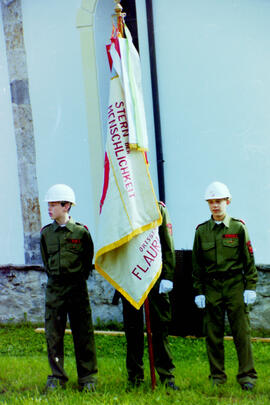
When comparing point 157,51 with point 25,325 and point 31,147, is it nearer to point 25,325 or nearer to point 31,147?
point 31,147

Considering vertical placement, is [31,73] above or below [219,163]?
above

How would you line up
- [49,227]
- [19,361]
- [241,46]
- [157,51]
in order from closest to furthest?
[49,227]
[19,361]
[241,46]
[157,51]

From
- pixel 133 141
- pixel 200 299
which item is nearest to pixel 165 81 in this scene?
pixel 133 141

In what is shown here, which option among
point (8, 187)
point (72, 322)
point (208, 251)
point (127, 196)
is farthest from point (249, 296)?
point (8, 187)

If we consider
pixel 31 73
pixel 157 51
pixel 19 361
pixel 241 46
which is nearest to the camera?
pixel 19 361

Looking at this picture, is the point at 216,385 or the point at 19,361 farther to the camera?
the point at 19,361

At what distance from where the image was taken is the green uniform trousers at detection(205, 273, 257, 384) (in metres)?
5.45

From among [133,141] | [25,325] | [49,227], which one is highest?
[133,141]

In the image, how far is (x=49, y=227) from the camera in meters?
5.88

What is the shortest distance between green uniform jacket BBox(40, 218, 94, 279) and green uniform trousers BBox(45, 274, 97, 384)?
0.31 feet

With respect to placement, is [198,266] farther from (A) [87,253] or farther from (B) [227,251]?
(A) [87,253]

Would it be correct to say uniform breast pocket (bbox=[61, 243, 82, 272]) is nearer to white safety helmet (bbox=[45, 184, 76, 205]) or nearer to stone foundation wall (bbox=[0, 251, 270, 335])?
white safety helmet (bbox=[45, 184, 76, 205])

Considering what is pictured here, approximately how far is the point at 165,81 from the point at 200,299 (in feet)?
12.0

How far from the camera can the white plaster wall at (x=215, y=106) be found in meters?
7.50
